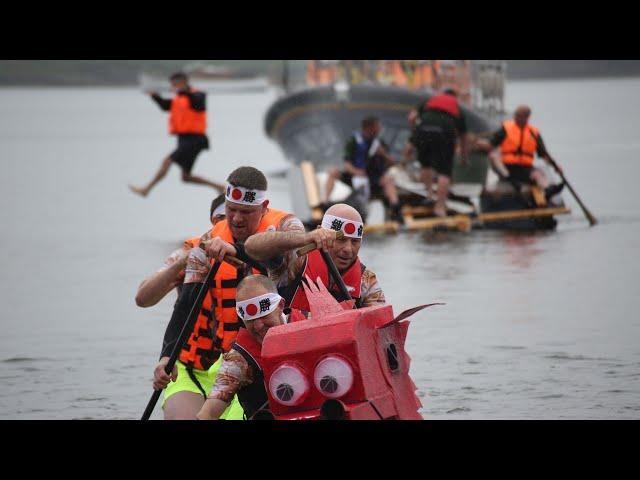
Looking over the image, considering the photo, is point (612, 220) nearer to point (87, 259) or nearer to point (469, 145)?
point (469, 145)

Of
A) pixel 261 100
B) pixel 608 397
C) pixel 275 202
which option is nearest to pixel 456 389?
pixel 608 397

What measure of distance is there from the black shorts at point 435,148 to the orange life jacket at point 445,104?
0.26m

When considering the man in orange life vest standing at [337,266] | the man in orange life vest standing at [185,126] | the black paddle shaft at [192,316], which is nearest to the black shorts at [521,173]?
the man in orange life vest standing at [185,126]

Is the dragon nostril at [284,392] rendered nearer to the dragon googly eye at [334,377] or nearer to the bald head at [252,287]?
the dragon googly eye at [334,377]

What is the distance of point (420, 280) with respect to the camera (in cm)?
1387

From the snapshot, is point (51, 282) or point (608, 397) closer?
point (608, 397)

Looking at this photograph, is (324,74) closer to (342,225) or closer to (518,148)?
(518,148)

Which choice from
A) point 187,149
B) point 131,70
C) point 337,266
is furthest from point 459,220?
point 131,70

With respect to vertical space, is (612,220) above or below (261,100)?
below

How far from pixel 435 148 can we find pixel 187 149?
10.2 feet

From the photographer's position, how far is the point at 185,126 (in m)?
18.7

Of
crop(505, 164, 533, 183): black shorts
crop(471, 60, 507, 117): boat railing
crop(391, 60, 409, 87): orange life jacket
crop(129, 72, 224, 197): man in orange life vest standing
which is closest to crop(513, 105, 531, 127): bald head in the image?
crop(505, 164, 533, 183): black shorts

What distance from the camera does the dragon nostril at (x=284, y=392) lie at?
20.7 ft
